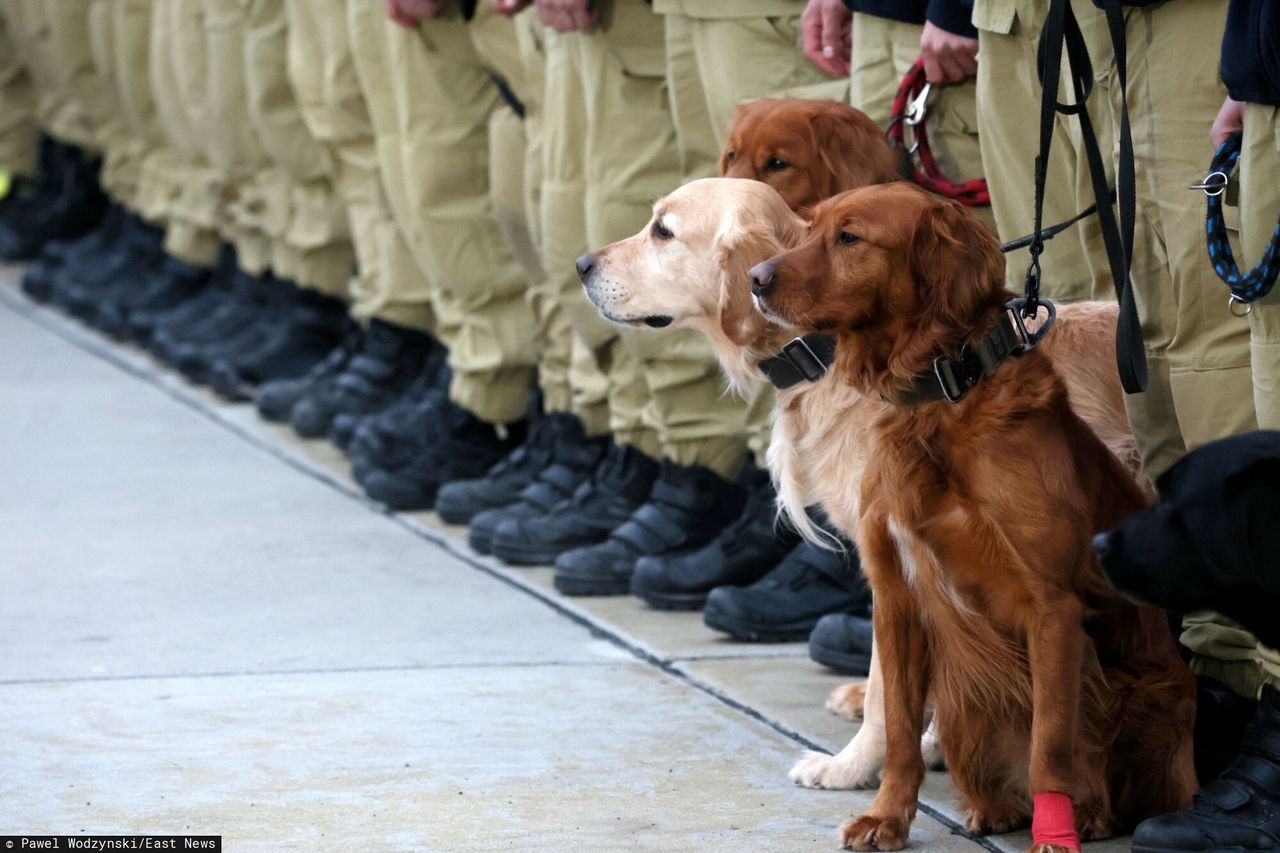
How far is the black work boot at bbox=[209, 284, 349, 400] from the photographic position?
8.18m

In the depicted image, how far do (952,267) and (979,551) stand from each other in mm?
448

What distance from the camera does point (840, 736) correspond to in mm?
3775

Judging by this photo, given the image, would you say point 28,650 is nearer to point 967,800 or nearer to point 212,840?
point 212,840

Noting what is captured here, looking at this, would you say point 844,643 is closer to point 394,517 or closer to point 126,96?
point 394,517

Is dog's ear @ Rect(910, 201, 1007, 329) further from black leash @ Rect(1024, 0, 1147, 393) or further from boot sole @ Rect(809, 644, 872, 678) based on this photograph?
boot sole @ Rect(809, 644, 872, 678)

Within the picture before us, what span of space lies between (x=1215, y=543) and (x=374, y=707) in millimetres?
2061

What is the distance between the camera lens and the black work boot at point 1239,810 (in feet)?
9.27

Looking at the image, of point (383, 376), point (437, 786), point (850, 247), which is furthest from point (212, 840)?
point (383, 376)

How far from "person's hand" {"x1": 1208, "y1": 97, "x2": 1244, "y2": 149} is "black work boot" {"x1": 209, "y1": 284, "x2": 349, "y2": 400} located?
568cm

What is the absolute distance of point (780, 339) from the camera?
3.69 metres

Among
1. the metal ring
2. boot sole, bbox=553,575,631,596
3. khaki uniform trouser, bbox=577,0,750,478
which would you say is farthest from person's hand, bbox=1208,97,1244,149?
boot sole, bbox=553,575,631,596

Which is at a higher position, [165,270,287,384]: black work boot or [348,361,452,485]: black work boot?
[348,361,452,485]: black work boot

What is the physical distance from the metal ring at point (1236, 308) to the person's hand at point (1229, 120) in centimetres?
25

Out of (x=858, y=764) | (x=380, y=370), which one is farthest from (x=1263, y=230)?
(x=380, y=370)
